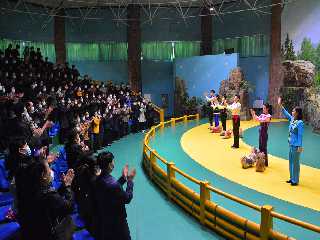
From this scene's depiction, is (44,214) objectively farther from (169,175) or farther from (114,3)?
(114,3)

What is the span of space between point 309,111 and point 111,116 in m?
10.1

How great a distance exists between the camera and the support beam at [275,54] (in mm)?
21464

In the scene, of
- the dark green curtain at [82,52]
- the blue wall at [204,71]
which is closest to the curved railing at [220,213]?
the blue wall at [204,71]

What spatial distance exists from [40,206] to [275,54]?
1999 centimetres

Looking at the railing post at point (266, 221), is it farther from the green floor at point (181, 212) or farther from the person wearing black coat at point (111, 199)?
the person wearing black coat at point (111, 199)

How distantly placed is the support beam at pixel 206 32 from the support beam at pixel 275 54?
16.5ft

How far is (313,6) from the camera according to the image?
64.8 feet

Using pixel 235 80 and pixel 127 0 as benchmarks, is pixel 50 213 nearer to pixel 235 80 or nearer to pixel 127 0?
pixel 235 80

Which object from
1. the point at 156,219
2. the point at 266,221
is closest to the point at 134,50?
the point at 156,219

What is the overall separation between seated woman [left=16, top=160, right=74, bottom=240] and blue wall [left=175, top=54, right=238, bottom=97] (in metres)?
19.3

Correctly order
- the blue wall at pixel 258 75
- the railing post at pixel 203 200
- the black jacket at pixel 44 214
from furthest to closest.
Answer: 1. the blue wall at pixel 258 75
2. the railing post at pixel 203 200
3. the black jacket at pixel 44 214

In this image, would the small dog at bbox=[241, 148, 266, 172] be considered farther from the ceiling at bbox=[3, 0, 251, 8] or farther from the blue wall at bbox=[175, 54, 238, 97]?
the ceiling at bbox=[3, 0, 251, 8]

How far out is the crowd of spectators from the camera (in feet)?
12.2

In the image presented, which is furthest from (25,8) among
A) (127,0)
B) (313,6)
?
(313,6)
